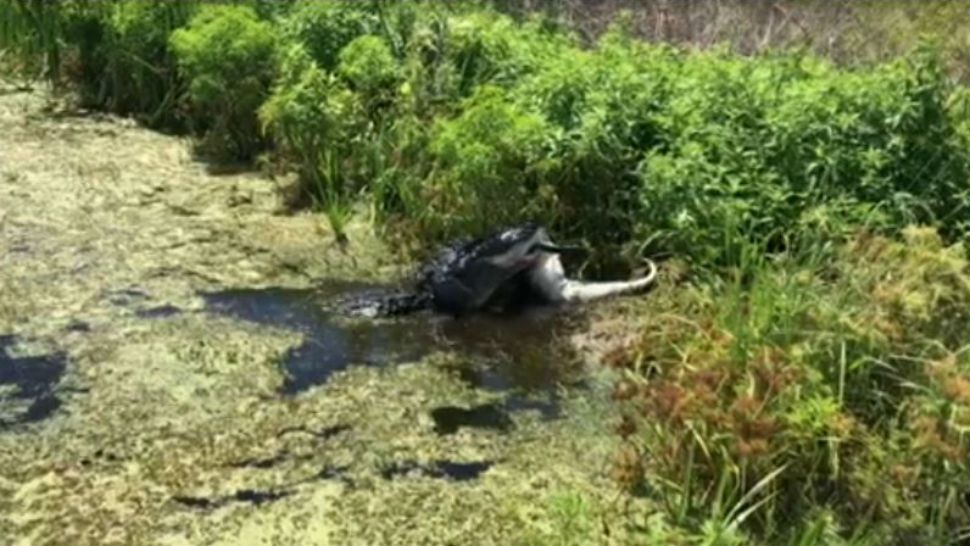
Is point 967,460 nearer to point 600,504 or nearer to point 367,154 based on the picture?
point 600,504

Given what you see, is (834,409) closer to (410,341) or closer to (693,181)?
(693,181)

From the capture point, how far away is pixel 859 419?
3.09 m

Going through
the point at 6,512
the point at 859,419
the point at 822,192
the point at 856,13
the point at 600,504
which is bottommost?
the point at 6,512

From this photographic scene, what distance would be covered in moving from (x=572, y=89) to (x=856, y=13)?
3.04 m

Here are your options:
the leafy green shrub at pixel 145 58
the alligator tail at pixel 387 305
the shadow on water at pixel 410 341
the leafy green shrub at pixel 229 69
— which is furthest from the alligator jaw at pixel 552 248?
the leafy green shrub at pixel 145 58

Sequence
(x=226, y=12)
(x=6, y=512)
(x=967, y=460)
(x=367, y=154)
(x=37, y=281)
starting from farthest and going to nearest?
(x=226, y=12) < (x=367, y=154) < (x=37, y=281) < (x=6, y=512) < (x=967, y=460)

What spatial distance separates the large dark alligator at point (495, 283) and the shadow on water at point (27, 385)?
105 cm

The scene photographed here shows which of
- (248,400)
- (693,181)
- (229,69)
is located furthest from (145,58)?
(693,181)

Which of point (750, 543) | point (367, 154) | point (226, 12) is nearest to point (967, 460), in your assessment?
point (750, 543)

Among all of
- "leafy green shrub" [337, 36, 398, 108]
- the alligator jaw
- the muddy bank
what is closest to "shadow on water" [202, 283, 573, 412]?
the muddy bank

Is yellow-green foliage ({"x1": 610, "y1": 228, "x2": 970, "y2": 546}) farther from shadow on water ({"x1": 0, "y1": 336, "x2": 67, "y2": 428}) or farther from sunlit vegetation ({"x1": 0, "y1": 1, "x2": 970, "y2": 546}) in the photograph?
shadow on water ({"x1": 0, "y1": 336, "x2": 67, "y2": 428})

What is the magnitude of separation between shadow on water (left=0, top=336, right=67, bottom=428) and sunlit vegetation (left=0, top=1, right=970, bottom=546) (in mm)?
1453

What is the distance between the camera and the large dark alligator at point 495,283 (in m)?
4.29

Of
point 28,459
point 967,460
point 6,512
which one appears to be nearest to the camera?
point 967,460
